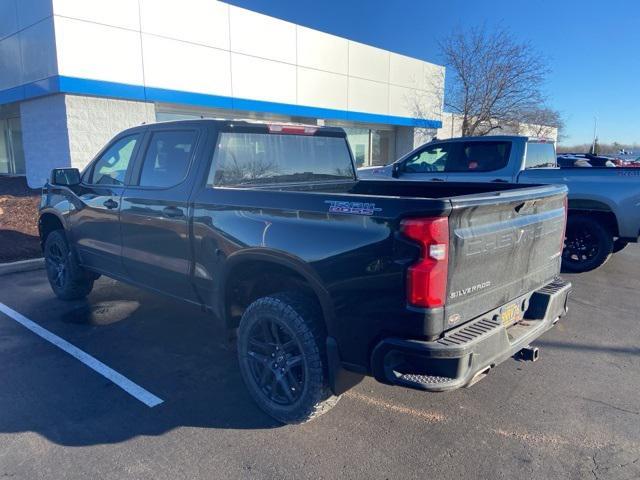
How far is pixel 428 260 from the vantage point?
8.11ft

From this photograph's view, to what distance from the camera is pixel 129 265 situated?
4539mm

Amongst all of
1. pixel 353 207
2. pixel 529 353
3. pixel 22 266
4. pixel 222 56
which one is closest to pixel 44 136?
pixel 222 56

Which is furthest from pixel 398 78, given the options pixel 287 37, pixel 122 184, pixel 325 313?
pixel 325 313

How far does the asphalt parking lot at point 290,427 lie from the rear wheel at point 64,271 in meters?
0.91

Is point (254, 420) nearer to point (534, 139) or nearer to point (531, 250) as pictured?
point (531, 250)

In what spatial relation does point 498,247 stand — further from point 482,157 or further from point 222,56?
point 222,56

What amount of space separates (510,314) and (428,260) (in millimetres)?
1016

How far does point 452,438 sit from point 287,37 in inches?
678

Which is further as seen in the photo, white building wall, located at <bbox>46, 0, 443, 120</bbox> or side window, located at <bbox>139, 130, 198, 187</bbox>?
white building wall, located at <bbox>46, 0, 443, 120</bbox>

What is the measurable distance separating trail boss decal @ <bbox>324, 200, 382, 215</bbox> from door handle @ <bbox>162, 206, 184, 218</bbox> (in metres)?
1.50

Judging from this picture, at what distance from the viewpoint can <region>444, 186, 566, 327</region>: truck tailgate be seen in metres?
2.60

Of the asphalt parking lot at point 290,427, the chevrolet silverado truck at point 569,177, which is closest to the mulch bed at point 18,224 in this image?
the asphalt parking lot at point 290,427

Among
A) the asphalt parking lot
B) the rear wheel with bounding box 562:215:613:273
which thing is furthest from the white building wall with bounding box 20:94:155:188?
the rear wheel with bounding box 562:215:613:273

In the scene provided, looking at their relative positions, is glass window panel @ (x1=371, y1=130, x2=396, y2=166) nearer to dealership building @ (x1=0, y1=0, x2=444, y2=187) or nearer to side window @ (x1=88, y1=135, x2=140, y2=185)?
dealership building @ (x1=0, y1=0, x2=444, y2=187)
